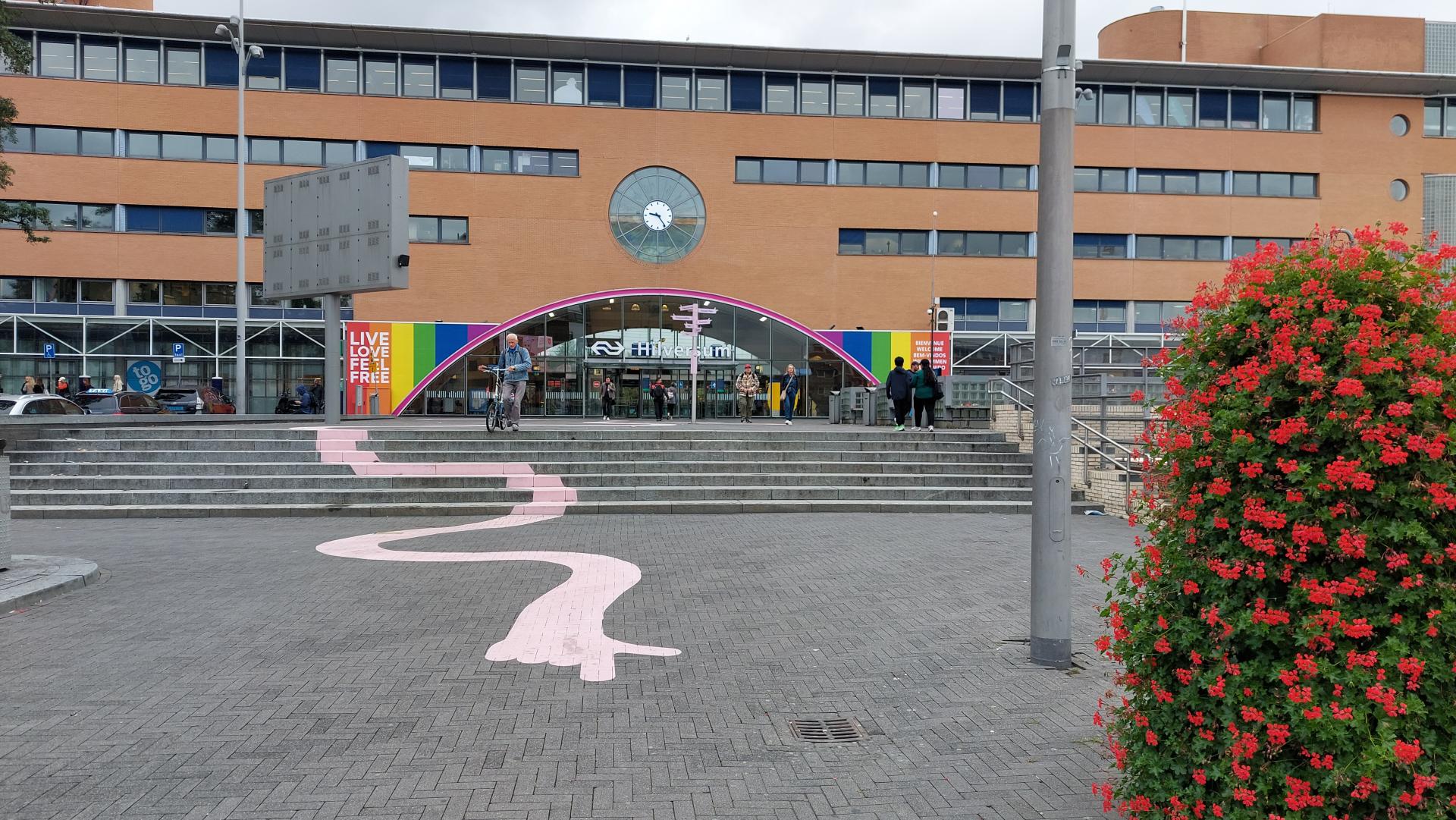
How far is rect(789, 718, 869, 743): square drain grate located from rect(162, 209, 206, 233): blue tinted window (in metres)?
39.1

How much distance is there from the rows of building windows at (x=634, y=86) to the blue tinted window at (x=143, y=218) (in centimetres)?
506

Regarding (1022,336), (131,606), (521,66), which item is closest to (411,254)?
(521,66)

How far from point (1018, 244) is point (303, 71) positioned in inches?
1187

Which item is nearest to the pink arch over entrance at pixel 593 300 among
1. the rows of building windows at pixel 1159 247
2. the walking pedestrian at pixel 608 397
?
the walking pedestrian at pixel 608 397

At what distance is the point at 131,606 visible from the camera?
7215mm

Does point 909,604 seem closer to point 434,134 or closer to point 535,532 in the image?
point 535,532

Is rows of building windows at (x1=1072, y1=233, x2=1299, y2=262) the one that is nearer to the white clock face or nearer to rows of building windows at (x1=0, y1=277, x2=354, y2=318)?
the white clock face

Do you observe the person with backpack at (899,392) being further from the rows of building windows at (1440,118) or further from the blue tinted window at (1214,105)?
the rows of building windows at (1440,118)

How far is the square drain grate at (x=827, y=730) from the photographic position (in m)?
4.51

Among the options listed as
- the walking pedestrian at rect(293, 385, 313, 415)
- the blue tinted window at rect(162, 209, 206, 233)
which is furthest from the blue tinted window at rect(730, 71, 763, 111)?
the blue tinted window at rect(162, 209, 206, 233)

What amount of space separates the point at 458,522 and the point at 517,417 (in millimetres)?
5322

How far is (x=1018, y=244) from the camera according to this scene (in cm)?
3994

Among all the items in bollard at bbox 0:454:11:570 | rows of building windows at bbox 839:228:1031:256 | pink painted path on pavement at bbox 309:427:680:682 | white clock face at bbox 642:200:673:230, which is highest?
white clock face at bbox 642:200:673:230

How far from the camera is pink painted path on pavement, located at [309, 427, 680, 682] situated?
6012mm
